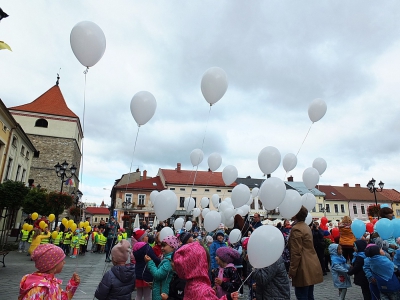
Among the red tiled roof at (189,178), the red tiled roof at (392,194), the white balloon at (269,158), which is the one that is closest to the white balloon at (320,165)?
the white balloon at (269,158)

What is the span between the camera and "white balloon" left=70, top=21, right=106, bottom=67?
4.48 m

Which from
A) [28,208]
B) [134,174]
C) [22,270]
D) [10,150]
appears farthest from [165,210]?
[134,174]

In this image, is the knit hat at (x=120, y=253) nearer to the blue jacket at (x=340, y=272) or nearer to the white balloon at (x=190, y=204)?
the blue jacket at (x=340, y=272)

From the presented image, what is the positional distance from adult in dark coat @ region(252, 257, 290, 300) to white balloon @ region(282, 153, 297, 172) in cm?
565

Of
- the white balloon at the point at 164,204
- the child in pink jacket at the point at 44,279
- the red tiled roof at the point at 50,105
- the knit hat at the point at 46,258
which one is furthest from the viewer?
the red tiled roof at the point at 50,105

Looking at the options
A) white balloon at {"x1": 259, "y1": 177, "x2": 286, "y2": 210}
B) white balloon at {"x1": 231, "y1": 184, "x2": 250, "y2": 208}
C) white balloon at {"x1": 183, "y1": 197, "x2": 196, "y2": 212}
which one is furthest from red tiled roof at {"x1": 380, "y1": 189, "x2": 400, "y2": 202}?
white balloon at {"x1": 259, "y1": 177, "x2": 286, "y2": 210}

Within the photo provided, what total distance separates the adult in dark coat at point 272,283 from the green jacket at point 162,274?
1105mm

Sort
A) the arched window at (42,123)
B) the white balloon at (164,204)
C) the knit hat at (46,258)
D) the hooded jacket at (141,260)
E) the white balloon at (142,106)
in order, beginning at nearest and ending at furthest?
the knit hat at (46,258)
the hooded jacket at (141,260)
the white balloon at (164,204)
the white balloon at (142,106)
the arched window at (42,123)

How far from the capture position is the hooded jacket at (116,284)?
119 inches

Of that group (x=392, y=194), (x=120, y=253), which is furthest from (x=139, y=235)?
(x=392, y=194)

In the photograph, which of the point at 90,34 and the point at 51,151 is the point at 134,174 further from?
the point at 90,34

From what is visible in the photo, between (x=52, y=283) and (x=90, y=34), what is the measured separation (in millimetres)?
3858

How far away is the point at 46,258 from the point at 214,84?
15.2 feet

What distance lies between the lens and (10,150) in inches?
837
